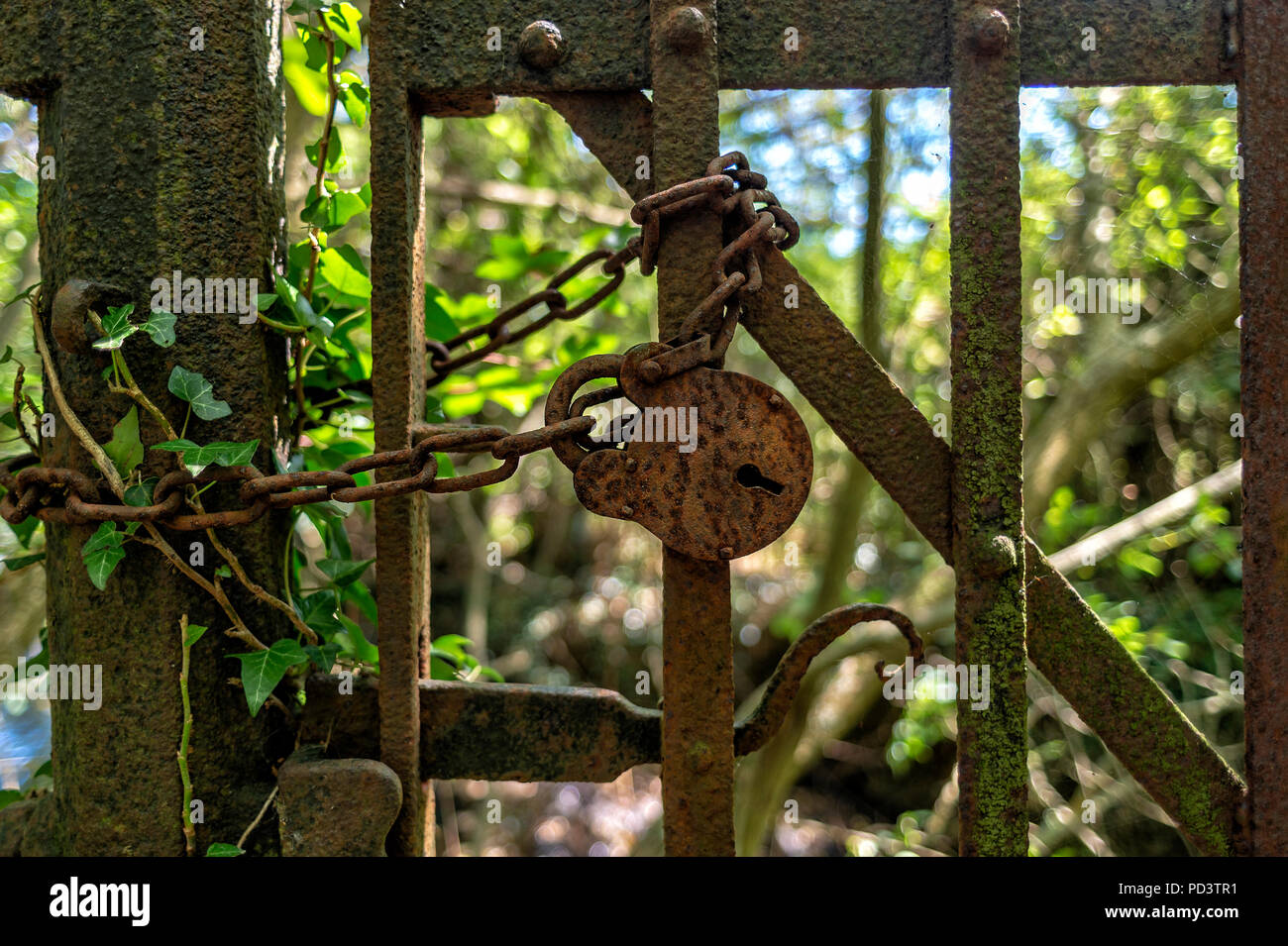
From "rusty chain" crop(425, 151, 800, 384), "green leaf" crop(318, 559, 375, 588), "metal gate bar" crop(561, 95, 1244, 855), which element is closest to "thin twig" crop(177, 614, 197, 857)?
"green leaf" crop(318, 559, 375, 588)

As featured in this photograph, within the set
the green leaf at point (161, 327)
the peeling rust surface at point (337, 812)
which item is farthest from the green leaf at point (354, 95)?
the peeling rust surface at point (337, 812)

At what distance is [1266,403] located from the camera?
1.10 meters

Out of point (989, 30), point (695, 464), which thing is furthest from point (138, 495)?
point (989, 30)

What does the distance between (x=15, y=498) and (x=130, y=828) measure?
1.48ft

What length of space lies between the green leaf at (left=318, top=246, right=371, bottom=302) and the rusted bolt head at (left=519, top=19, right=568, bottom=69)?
0.48 metres

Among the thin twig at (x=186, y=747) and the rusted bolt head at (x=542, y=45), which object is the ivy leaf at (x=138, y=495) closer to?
the thin twig at (x=186, y=747)

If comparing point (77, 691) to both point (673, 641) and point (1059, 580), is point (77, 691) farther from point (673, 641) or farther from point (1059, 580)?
point (1059, 580)

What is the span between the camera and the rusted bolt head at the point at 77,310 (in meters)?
1.05

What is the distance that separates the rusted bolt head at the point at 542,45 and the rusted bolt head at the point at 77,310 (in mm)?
622

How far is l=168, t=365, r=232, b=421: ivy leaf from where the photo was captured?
1.08 metres

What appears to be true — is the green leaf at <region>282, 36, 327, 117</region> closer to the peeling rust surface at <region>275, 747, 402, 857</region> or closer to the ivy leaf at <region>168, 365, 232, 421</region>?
the ivy leaf at <region>168, 365, 232, 421</region>

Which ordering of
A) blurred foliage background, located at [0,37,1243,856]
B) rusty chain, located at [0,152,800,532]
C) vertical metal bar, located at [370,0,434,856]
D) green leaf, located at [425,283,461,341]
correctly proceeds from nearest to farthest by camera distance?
1. rusty chain, located at [0,152,800,532]
2. vertical metal bar, located at [370,0,434,856]
3. green leaf, located at [425,283,461,341]
4. blurred foliage background, located at [0,37,1243,856]

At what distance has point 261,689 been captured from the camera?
1.09 meters
